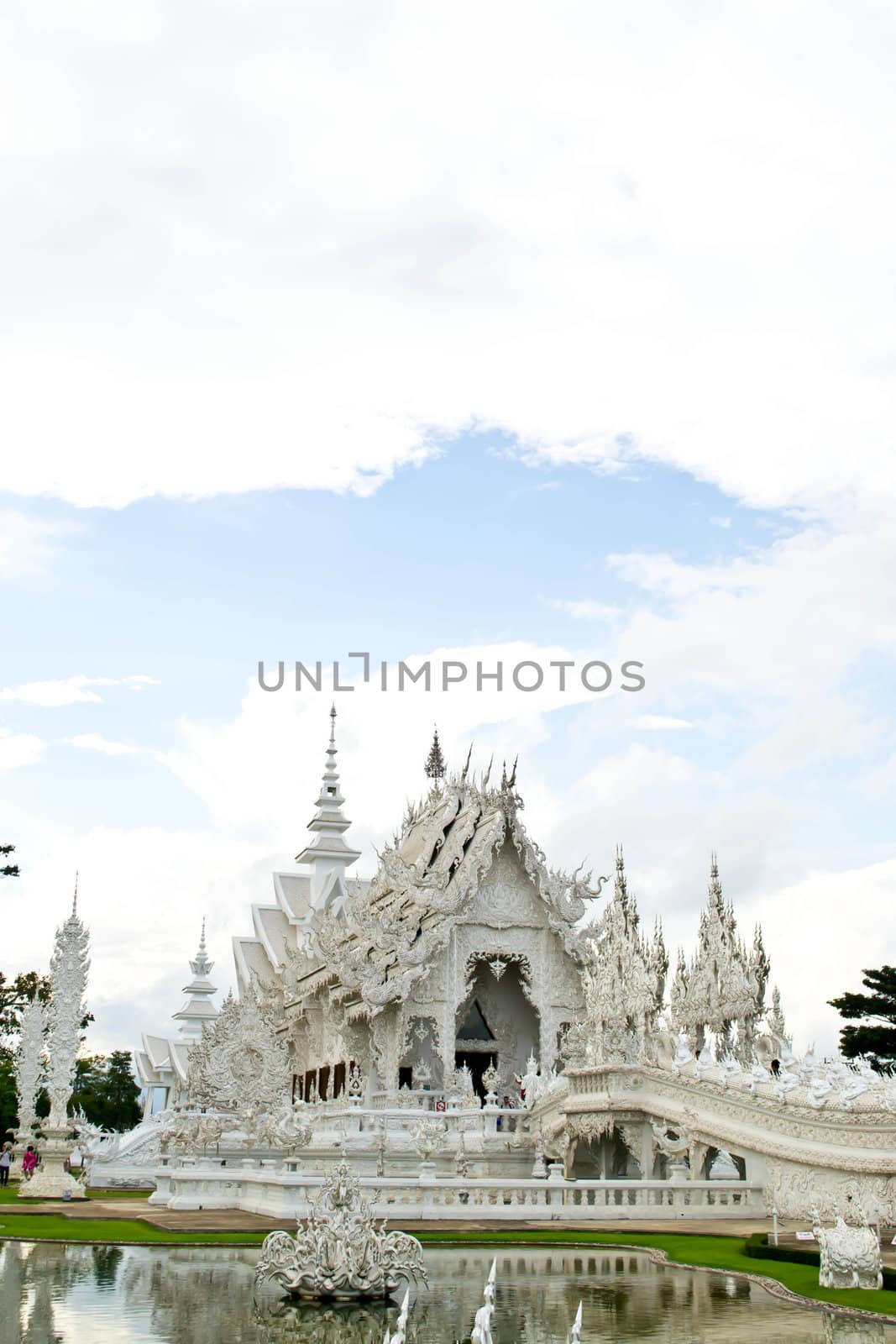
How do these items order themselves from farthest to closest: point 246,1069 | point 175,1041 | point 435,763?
point 175,1041
point 435,763
point 246,1069

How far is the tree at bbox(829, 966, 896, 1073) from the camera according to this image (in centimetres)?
3259

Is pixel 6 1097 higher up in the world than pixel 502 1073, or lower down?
lower down

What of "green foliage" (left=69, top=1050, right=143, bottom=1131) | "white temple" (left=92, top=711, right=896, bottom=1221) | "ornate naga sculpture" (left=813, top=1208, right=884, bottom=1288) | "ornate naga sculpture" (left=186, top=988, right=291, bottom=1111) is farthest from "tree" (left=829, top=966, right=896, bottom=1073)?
"green foliage" (left=69, top=1050, right=143, bottom=1131)

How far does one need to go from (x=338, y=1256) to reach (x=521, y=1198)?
7.97m

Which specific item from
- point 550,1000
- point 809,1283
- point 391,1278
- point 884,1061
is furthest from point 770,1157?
point 884,1061

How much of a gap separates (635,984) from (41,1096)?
33116 millimetres

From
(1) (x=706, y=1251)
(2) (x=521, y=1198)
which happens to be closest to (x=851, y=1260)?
(1) (x=706, y=1251)

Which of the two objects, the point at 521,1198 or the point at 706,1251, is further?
the point at 521,1198

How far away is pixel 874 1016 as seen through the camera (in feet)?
110

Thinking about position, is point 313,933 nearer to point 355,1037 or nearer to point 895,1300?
point 355,1037

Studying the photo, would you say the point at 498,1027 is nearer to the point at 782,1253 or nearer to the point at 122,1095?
the point at 782,1253

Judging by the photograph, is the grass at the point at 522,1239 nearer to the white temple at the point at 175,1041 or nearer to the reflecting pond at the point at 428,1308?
the reflecting pond at the point at 428,1308

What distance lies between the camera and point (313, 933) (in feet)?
115

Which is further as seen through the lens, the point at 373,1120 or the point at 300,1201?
the point at 373,1120
